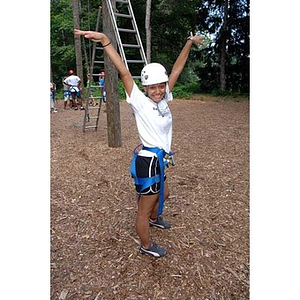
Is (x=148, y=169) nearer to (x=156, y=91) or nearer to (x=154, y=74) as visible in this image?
(x=156, y=91)

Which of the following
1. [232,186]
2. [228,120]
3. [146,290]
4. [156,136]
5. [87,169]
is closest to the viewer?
[146,290]

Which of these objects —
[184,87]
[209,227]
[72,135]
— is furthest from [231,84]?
[209,227]

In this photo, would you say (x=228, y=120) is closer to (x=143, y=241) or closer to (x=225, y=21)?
(x=143, y=241)

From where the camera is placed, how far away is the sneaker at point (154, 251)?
2633mm

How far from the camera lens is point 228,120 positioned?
393 inches

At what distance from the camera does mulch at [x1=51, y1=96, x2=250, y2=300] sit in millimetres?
2316

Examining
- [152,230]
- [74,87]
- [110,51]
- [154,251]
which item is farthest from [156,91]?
[74,87]

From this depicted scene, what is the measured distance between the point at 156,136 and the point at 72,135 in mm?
5488

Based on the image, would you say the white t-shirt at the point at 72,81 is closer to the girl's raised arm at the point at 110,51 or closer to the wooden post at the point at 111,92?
the wooden post at the point at 111,92

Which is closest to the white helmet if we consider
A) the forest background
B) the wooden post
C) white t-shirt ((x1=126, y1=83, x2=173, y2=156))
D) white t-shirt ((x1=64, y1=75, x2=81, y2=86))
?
white t-shirt ((x1=126, y1=83, x2=173, y2=156))

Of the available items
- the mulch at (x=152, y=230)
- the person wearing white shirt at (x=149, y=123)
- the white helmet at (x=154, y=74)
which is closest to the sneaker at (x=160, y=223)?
the mulch at (x=152, y=230)

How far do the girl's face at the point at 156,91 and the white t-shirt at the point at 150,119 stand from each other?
32 millimetres

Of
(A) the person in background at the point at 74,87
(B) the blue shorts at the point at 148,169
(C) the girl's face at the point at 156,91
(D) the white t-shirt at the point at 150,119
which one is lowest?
(B) the blue shorts at the point at 148,169

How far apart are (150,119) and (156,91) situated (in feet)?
0.72
